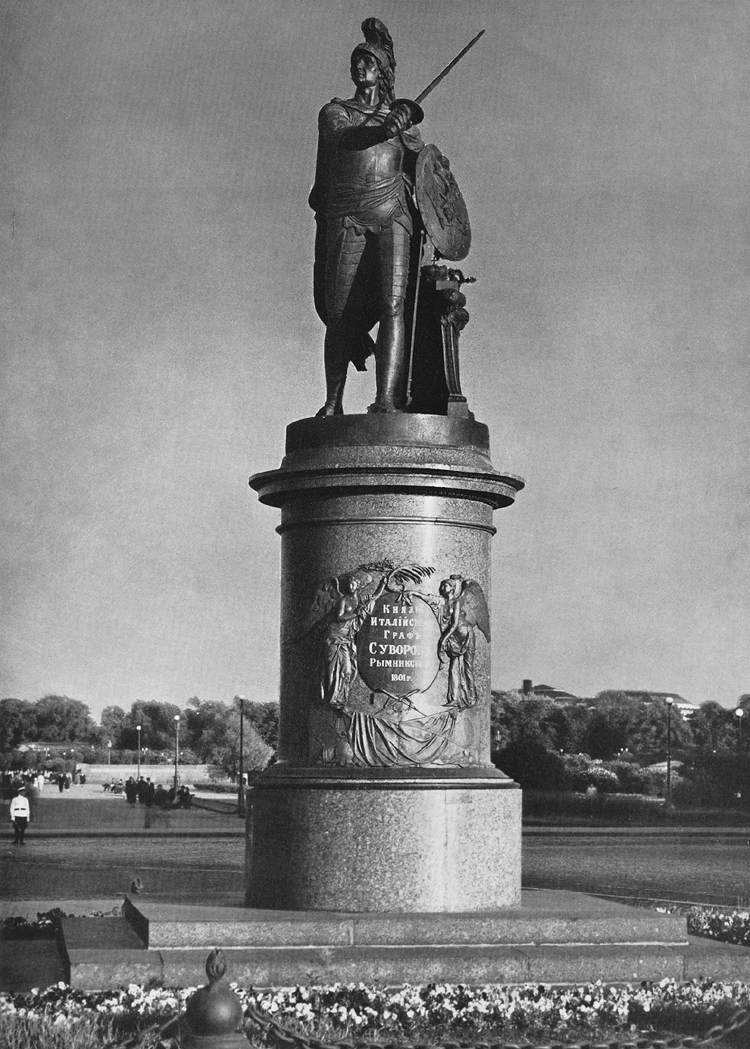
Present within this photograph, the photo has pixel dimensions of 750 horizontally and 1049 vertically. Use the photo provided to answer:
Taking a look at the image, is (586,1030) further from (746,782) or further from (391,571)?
(746,782)

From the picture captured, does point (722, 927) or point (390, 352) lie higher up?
point (390, 352)

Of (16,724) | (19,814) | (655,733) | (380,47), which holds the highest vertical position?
(380,47)

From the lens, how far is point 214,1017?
656cm

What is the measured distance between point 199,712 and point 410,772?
A: 8259cm

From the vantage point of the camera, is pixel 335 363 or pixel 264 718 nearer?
pixel 335 363

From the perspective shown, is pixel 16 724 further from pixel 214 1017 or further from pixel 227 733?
pixel 214 1017

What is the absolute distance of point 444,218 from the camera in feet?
44.5

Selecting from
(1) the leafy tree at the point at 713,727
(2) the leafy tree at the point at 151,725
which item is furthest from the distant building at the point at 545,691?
(2) the leafy tree at the point at 151,725

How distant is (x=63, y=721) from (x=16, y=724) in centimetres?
2408

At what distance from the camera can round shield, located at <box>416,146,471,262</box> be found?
1334cm

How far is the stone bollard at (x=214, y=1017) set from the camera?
6.57 meters

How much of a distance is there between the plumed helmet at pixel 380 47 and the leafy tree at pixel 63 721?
67636 mm

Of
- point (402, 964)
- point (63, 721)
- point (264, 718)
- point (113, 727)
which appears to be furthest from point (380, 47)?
point (113, 727)

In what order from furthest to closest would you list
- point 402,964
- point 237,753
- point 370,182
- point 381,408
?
point 237,753, point 370,182, point 381,408, point 402,964
